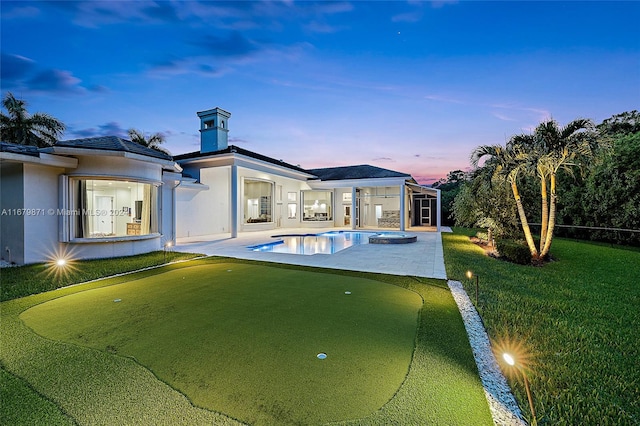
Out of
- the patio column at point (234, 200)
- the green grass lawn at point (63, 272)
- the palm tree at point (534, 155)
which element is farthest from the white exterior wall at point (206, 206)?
the palm tree at point (534, 155)

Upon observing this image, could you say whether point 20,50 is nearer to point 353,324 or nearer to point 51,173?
point 51,173

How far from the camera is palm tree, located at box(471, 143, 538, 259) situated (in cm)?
1012

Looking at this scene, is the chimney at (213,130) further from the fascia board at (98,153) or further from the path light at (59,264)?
the path light at (59,264)

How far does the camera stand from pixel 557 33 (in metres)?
10.8

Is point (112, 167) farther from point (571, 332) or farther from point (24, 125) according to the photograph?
point (24, 125)

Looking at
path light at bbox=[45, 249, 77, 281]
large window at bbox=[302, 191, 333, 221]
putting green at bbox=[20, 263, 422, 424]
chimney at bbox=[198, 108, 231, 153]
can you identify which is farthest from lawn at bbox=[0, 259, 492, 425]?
Answer: large window at bbox=[302, 191, 333, 221]

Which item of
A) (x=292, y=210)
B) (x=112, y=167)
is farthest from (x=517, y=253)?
(x=292, y=210)

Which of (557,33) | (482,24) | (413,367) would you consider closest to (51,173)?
(413,367)

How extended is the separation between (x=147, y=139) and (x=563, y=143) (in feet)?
99.1

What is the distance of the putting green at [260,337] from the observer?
2482mm

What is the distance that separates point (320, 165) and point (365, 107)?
1783 cm

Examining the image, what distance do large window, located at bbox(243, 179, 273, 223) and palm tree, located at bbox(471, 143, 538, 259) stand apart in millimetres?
13509

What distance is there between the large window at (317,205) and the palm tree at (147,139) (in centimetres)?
1517

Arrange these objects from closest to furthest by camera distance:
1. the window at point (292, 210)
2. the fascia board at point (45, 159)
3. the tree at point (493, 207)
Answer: the fascia board at point (45, 159) < the tree at point (493, 207) < the window at point (292, 210)
